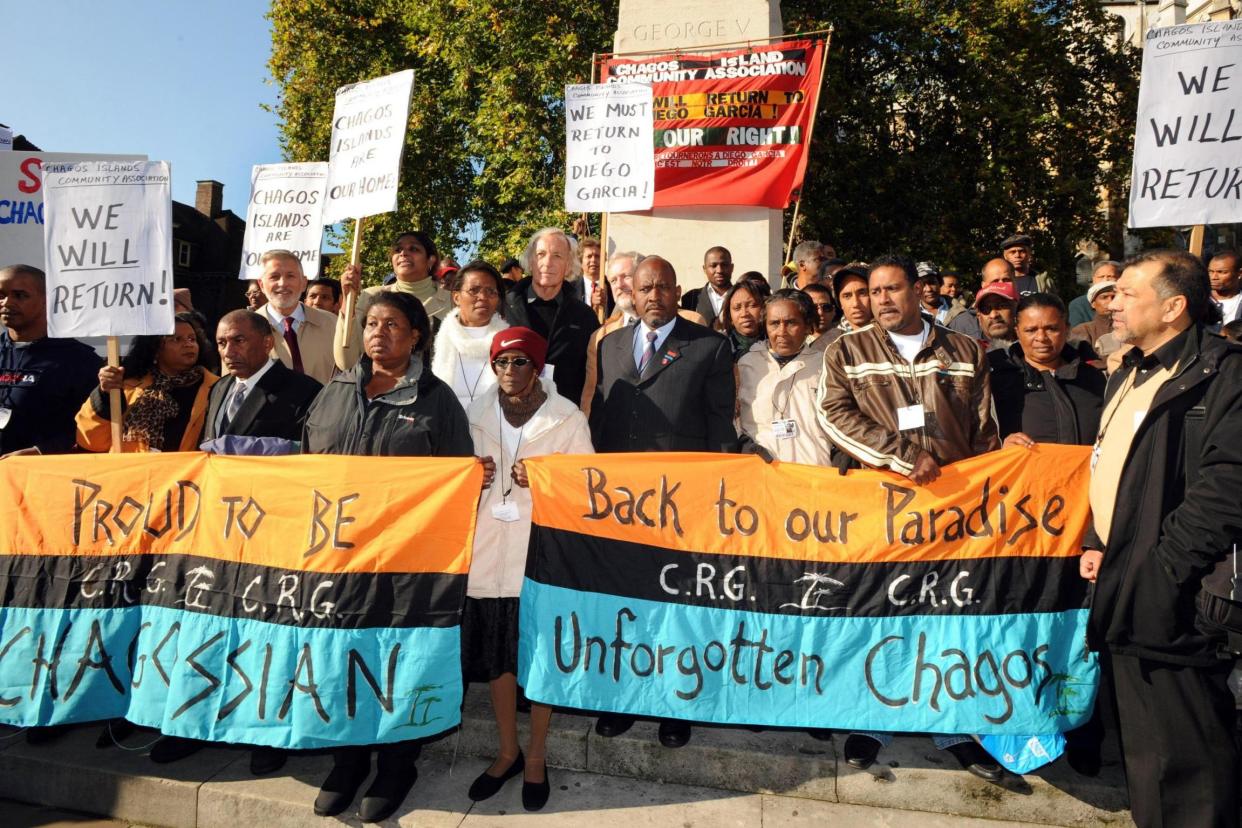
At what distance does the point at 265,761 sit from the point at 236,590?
84 centimetres

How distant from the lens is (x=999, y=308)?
5395mm

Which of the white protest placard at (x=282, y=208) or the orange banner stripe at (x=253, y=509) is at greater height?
the white protest placard at (x=282, y=208)

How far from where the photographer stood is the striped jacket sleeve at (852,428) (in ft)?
11.8

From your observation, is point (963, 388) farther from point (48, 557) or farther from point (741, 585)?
point (48, 557)

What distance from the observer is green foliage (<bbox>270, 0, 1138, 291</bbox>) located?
15750 millimetres

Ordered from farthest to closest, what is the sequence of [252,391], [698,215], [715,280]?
1. [698,215]
2. [715,280]
3. [252,391]

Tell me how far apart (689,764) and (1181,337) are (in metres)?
2.69

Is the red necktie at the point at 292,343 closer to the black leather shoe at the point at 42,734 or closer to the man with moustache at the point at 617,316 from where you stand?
the man with moustache at the point at 617,316

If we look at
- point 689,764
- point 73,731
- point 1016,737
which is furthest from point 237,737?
point 1016,737

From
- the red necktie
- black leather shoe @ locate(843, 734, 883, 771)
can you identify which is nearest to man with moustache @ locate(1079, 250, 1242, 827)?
black leather shoe @ locate(843, 734, 883, 771)

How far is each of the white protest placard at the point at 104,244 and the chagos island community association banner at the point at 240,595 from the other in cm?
77

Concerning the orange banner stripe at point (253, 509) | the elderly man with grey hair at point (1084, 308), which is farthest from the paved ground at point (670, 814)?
the elderly man with grey hair at point (1084, 308)

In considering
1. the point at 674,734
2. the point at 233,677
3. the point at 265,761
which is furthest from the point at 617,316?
the point at 265,761

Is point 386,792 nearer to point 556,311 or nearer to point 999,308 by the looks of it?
point 556,311
